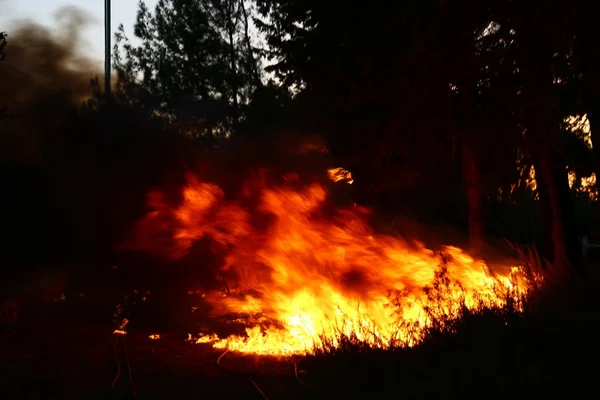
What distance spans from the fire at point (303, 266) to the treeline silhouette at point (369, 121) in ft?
4.90

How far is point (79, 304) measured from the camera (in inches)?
667

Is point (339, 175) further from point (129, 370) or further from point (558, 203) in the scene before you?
point (129, 370)

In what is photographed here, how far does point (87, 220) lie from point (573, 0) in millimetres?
11939

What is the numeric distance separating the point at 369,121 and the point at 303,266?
574 cm

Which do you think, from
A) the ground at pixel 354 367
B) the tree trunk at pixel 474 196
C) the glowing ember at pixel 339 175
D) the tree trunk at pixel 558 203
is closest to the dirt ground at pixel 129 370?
the ground at pixel 354 367

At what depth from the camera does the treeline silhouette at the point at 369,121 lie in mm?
13133

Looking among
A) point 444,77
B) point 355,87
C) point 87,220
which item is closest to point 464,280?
point 444,77

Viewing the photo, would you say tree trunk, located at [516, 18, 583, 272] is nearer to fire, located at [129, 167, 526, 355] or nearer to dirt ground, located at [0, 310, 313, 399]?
fire, located at [129, 167, 526, 355]

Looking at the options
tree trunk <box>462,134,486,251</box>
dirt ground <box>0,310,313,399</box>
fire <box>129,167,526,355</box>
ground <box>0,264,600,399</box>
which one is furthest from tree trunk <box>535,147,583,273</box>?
dirt ground <box>0,310,313,399</box>

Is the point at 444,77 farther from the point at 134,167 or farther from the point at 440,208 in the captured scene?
the point at 440,208

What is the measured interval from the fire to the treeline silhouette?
1.49 meters

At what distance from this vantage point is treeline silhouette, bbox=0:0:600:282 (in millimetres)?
13133

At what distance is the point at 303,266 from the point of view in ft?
42.8

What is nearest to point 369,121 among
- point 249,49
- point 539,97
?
point 539,97
